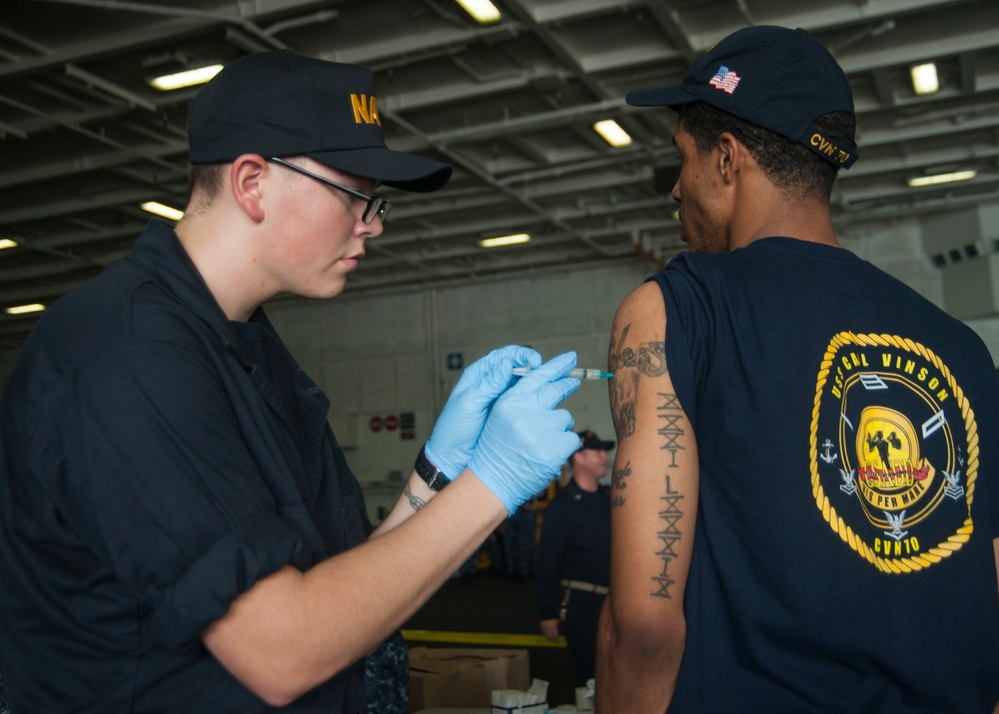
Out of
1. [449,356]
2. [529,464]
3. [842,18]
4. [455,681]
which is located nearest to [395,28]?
[842,18]

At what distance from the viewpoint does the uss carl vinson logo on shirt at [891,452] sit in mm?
1325

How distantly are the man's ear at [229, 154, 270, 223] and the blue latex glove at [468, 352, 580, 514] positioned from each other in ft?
1.68

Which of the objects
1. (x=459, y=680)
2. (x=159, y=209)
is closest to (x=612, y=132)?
(x=159, y=209)

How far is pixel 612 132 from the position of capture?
32.0ft

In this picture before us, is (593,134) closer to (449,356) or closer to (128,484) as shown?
(449,356)

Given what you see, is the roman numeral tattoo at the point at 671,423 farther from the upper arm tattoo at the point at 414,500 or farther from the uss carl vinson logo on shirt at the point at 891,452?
the upper arm tattoo at the point at 414,500

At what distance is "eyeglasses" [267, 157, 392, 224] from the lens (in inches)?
55.4

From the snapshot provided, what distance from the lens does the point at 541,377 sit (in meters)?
1.51

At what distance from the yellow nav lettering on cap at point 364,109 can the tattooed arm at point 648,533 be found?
0.57m

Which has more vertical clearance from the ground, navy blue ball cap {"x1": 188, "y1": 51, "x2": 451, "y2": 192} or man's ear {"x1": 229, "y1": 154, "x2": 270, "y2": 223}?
navy blue ball cap {"x1": 188, "y1": 51, "x2": 451, "y2": 192}

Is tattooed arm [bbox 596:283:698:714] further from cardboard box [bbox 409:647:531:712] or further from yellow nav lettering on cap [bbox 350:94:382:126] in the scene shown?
cardboard box [bbox 409:647:531:712]

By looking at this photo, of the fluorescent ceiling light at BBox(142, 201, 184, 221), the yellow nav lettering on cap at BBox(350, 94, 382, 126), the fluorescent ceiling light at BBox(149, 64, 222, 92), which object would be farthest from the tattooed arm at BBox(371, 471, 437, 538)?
the fluorescent ceiling light at BBox(142, 201, 184, 221)

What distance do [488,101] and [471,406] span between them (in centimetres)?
785

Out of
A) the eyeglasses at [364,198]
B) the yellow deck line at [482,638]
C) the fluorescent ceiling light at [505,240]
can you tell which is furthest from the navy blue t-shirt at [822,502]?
the fluorescent ceiling light at [505,240]
